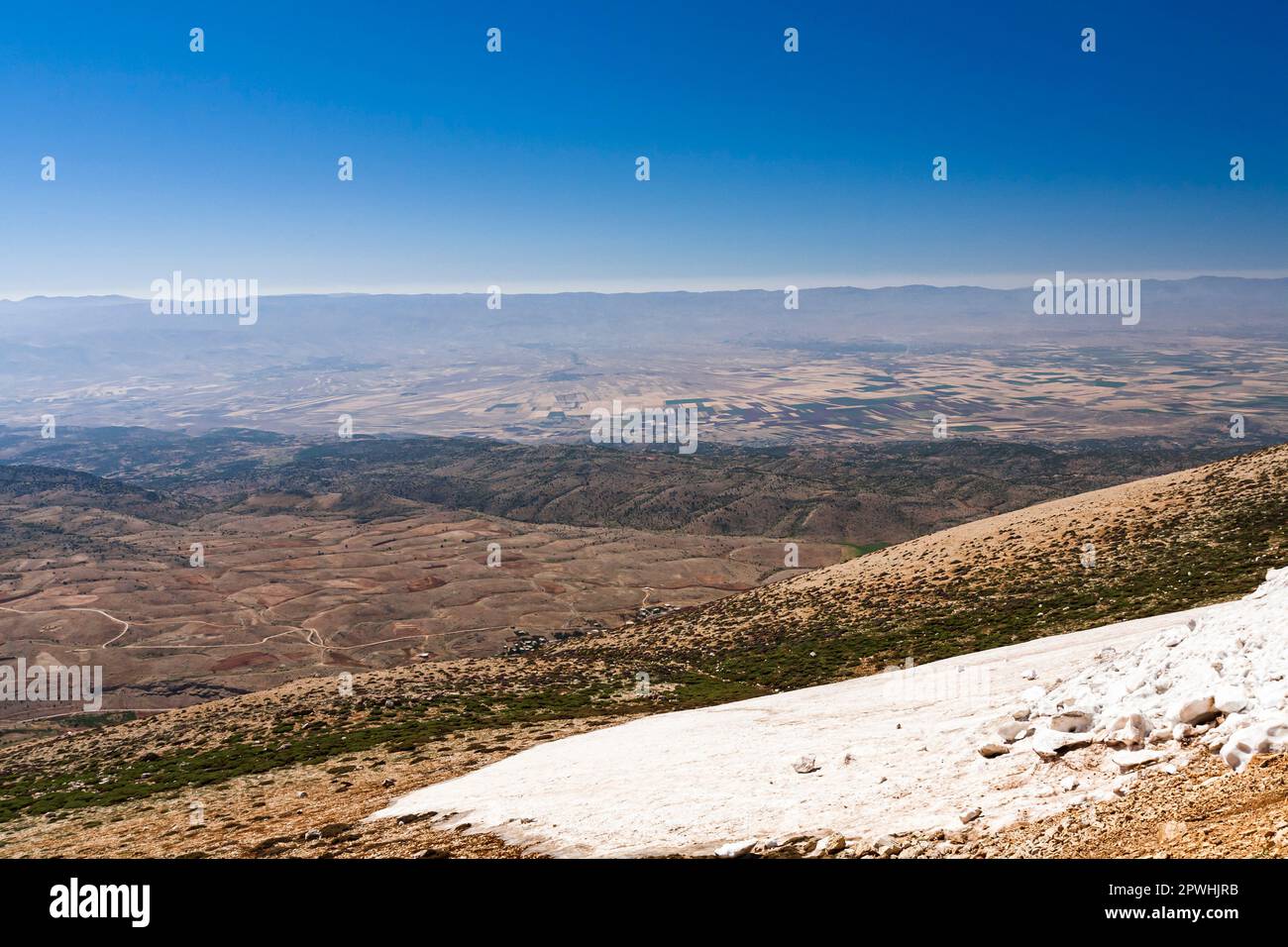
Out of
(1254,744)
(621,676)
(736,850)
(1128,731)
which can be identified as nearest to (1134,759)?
(1128,731)

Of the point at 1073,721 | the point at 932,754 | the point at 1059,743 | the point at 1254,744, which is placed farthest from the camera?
the point at 932,754

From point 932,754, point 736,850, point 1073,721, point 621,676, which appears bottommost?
point 621,676

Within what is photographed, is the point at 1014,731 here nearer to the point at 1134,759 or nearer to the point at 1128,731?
the point at 1128,731

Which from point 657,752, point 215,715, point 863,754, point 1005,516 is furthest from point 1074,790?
point 1005,516

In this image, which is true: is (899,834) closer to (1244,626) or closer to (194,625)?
(1244,626)

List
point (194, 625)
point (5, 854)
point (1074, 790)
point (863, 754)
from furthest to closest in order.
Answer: point (194, 625), point (5, 854), point (863, 754), point (1074, 790)

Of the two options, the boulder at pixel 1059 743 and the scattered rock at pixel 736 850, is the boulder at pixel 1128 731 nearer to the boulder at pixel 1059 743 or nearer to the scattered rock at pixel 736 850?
the boulder at pixel 1059 743

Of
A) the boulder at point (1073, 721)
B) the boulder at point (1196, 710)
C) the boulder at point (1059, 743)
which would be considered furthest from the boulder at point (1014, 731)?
the boulder at point (1196, 710)
